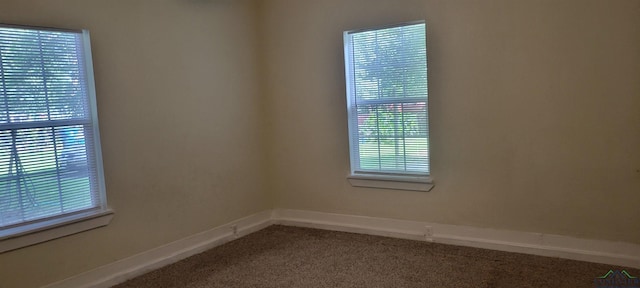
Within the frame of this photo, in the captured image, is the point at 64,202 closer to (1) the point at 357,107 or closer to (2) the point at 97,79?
(2) the point at 97,79

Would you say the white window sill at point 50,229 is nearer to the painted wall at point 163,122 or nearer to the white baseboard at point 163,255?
the painted wall at point 163,122

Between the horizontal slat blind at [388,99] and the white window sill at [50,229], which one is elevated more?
the horizontal slat blind at [388,99]

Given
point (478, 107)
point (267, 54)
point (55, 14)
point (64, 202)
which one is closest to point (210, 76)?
point (267, 54)

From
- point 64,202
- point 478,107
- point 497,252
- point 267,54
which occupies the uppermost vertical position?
point 267,54

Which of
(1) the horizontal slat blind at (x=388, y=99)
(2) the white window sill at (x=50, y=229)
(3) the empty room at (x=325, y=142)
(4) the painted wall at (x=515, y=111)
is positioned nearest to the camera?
(2) the white window sill at (x=50, y=229)

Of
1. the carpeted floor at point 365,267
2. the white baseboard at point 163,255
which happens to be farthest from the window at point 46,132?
the carpeted floor at point 365,267

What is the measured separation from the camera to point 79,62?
3.03m

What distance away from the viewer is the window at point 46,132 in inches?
107

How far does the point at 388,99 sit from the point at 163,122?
75.0 inches

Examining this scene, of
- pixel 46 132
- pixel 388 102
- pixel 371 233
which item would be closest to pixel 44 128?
pixel 46 132

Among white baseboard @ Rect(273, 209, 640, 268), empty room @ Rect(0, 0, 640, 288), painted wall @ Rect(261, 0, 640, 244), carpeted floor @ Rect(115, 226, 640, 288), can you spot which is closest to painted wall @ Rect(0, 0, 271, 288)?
empty room @ Rect(0, 0, 640, 288)

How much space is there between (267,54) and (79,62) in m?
1.89

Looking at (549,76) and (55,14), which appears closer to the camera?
(55,14)

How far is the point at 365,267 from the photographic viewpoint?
331 centimetres
